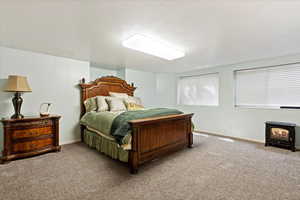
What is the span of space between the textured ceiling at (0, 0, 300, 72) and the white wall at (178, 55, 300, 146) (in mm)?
1253

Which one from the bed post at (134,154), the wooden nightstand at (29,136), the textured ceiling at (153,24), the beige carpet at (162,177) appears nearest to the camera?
the textured ceiling at (153,24)

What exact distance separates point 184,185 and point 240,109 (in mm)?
3027

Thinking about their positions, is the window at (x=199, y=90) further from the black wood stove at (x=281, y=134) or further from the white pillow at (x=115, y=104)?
the white pillow at (x=115, y=104)

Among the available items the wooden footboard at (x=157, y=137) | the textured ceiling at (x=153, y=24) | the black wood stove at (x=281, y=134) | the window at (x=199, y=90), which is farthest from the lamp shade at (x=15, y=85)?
the black wood stove at (x=281, y=134)

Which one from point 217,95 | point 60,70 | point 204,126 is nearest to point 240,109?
point 217,95

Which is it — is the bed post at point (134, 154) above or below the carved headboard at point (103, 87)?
below

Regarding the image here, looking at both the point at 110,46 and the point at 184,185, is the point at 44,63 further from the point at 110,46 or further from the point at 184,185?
the point at 184,185

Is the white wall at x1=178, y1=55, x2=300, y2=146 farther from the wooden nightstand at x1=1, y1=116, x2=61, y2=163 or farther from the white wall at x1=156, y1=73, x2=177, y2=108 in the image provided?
the wooden nightstand at x1=1, y1=116, x2=61, y2=163

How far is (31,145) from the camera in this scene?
256 cm

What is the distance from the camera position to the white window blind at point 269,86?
10.4 ft

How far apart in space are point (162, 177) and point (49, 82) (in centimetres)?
307

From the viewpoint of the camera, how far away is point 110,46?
8.73 ft

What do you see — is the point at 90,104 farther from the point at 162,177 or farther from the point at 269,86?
the point at 269,86

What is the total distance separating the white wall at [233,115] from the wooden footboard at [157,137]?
1608 millimetres
